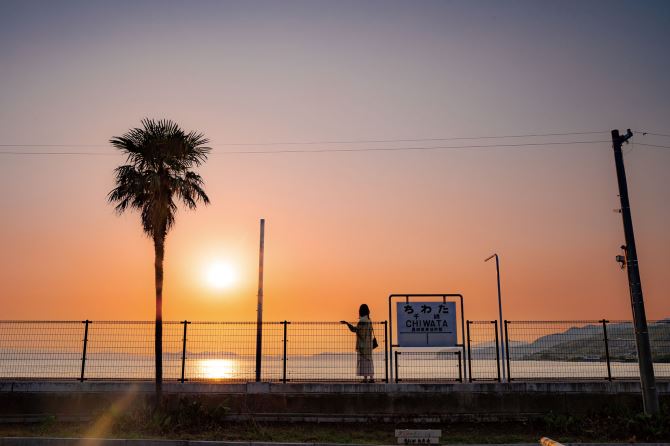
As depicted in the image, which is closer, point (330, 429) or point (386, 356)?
point (330, 429)

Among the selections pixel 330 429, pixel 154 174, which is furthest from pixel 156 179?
pixel 330 429

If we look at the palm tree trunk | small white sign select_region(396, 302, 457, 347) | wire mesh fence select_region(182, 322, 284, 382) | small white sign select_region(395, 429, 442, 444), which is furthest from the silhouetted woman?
the palm tree trunk

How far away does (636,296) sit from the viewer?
1386 cm

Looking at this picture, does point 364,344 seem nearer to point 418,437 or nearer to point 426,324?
point 426,324

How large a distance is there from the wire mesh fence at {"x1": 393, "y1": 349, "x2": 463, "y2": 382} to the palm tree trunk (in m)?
6.33

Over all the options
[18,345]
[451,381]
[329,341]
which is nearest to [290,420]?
[329,341]

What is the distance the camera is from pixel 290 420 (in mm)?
14461

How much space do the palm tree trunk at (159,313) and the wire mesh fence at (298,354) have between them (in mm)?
193

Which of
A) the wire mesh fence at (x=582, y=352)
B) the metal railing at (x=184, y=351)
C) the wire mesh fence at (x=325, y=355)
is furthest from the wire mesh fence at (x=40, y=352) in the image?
the wire mesh fence at (x=582, y=352)

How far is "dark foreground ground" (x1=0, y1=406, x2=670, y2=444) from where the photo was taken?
1273 cm

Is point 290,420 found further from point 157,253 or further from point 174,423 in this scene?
point 157,253

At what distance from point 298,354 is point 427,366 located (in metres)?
3.55

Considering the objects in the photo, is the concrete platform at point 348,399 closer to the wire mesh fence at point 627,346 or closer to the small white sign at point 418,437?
the wire mesh fence at point 627,346

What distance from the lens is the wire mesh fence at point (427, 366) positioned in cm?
1509
